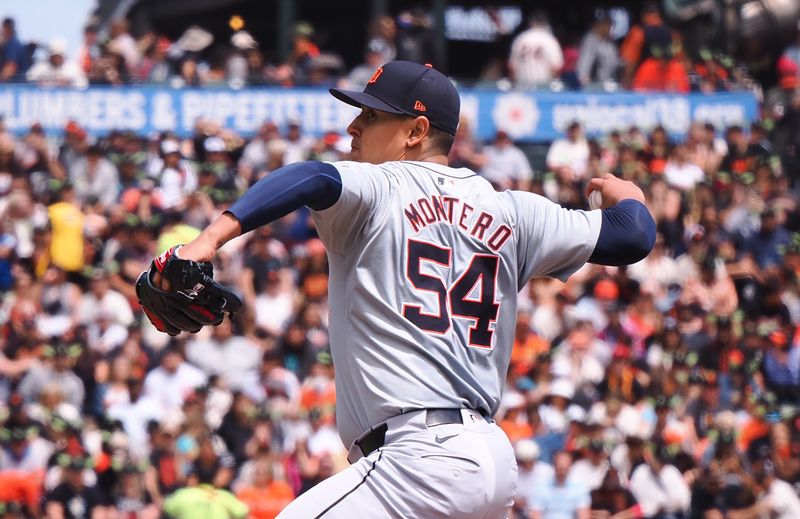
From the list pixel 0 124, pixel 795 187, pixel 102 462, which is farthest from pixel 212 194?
pixel 795 187

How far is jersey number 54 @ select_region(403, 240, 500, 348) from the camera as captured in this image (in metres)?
3.58

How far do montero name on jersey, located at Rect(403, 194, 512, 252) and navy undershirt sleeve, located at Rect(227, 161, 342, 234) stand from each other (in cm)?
35

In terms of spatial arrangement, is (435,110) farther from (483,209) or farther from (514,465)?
(514,465)

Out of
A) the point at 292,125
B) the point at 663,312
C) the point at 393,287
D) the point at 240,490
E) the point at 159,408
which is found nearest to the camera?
the point at 393,287

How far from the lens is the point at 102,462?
34.0 ft

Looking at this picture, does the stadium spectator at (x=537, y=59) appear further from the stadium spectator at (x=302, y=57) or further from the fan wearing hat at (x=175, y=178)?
the fan wearing hat at (x=175, y=178)

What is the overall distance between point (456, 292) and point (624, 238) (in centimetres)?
56

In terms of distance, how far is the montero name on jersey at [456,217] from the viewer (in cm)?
360

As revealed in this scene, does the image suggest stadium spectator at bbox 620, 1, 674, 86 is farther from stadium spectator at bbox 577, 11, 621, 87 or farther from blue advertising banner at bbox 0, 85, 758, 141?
blue advertising banner at bbox 0, 85, 758, 141

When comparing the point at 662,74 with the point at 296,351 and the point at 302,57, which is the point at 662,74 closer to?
the point at 302,57

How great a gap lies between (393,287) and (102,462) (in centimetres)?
726

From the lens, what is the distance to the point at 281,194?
323cm

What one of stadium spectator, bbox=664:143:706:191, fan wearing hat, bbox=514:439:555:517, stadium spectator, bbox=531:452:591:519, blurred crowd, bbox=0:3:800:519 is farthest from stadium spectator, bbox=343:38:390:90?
stadium spectator, bbox=531:452:591:519

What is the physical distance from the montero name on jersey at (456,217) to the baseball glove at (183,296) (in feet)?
1.77
